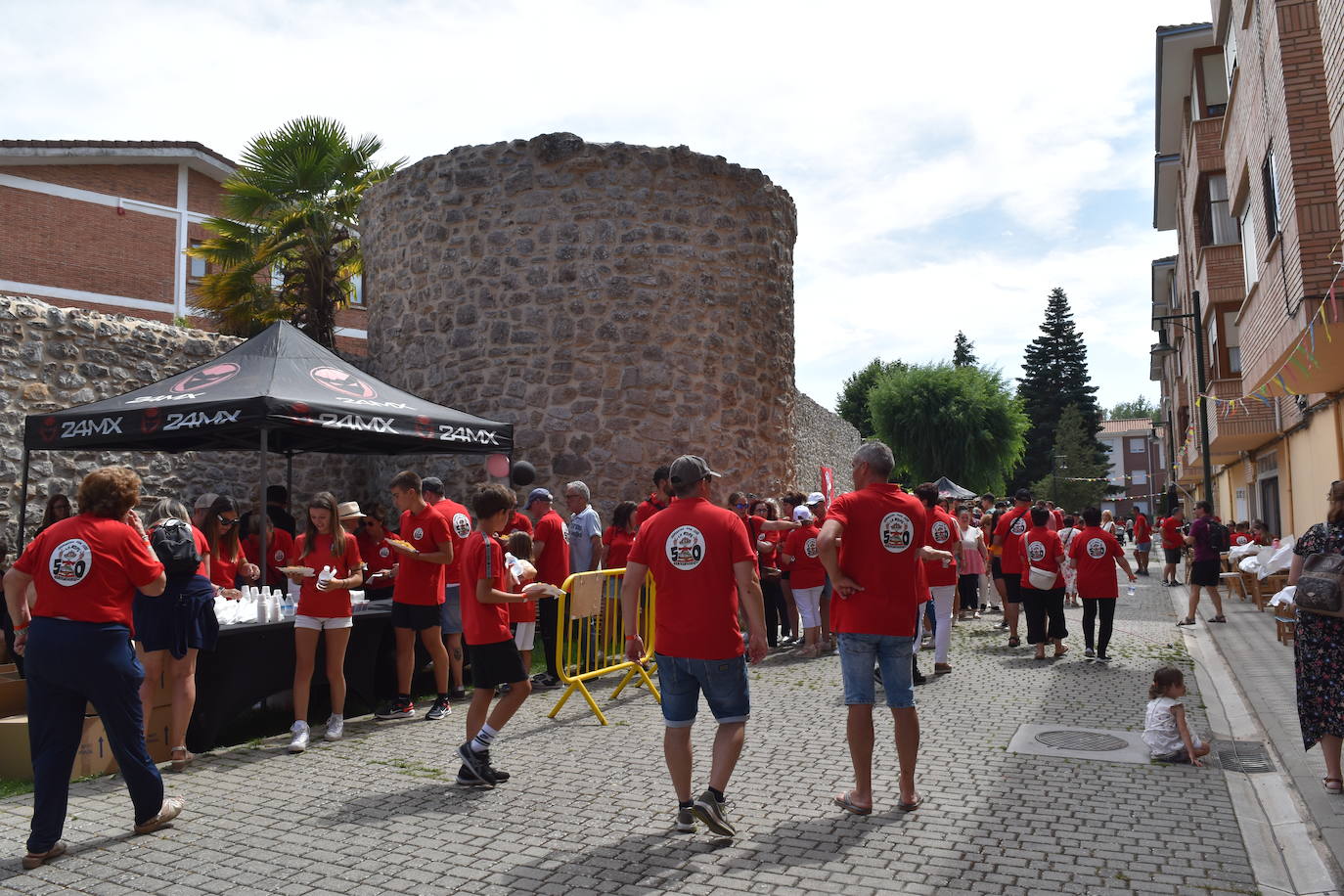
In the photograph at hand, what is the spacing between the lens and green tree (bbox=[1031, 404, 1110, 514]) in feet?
195

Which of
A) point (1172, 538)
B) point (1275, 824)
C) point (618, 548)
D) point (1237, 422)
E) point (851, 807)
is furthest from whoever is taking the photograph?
point (1172, 538)

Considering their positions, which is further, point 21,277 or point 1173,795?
point 21,277

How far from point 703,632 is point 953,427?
4072cm

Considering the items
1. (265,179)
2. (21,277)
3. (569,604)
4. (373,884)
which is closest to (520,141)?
(265,179)

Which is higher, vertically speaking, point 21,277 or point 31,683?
point 21,277

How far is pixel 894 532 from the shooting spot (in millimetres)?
4973

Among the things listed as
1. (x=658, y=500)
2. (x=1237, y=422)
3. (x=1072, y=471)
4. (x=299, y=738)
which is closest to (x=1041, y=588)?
(x=658, y=500)

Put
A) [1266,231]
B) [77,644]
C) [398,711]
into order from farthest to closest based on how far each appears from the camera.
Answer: [1266,231] < [398,711] < [77,644]

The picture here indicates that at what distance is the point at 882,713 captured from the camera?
24.3 ft

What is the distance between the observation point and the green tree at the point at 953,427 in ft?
143

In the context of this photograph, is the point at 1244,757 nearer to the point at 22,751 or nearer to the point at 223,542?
the point at 223,542

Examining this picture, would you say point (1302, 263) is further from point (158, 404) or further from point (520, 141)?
point (158, 404)

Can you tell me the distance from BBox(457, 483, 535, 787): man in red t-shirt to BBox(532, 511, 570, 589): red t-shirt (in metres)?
2.64

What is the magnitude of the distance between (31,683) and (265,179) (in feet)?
43.5
